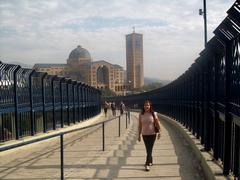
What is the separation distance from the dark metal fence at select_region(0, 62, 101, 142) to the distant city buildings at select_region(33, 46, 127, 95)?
149 m

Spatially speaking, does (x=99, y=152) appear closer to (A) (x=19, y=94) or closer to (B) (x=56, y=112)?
(A) (x=19, y=94)

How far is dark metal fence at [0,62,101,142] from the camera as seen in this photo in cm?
1403

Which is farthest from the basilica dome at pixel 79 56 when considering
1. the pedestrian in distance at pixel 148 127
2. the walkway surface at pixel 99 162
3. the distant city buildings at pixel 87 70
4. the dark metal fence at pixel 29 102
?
the pedestrian in distance at pixel 148 127

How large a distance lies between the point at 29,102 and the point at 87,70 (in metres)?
154

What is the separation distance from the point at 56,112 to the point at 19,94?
5.07 m

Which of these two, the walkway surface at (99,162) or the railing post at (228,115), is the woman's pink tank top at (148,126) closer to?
the walkway surface at (99,162)

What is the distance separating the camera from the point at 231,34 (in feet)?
21.6

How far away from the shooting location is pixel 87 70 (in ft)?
557

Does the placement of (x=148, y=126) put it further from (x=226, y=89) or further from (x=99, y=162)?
(x=226, y=89)

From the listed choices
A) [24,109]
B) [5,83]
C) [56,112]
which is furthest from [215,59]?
[56,112]

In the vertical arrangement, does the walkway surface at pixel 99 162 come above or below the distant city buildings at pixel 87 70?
below

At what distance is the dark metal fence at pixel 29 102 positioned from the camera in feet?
46.0

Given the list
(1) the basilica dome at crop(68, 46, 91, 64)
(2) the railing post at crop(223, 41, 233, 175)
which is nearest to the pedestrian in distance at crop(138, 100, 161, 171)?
(2) the railing post at crop(223, 41, 233, 175)

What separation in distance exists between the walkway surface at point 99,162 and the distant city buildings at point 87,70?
158 m
